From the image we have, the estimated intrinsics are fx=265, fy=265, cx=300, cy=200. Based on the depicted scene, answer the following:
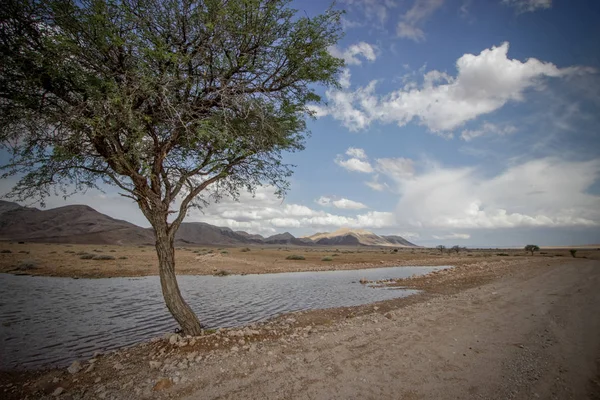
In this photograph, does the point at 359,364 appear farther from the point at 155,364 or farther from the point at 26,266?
the point at 26,266

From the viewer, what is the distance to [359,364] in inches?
221

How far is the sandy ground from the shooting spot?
469cm

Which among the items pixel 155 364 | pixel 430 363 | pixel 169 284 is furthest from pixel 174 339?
pixel 430 363

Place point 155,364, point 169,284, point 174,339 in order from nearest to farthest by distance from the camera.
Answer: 1. point 155,364
2. point 174,339
3. point 169,284

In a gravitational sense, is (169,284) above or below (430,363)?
above

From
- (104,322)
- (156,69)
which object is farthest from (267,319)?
(156,69)

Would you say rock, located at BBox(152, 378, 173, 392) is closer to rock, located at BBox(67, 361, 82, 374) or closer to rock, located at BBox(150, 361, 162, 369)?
rock, located at BBox(150, 361, 162, 369)

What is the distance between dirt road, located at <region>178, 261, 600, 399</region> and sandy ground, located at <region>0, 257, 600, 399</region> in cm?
2

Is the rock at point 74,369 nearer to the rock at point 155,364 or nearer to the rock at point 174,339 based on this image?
the rock at point 155,364

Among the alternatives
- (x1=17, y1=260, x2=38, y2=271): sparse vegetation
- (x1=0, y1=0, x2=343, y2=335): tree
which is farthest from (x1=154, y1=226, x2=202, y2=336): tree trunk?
(x1=17, y1=260, x2=38, y2=271): sparse vegetation

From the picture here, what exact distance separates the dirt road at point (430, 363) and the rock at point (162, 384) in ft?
1.60

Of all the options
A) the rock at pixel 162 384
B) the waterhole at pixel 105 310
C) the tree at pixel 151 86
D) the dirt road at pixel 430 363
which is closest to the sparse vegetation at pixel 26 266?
the waterhole at pixel 105 310

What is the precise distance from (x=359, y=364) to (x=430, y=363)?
152cm

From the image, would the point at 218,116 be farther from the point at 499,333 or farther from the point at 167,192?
the point at 499,333
